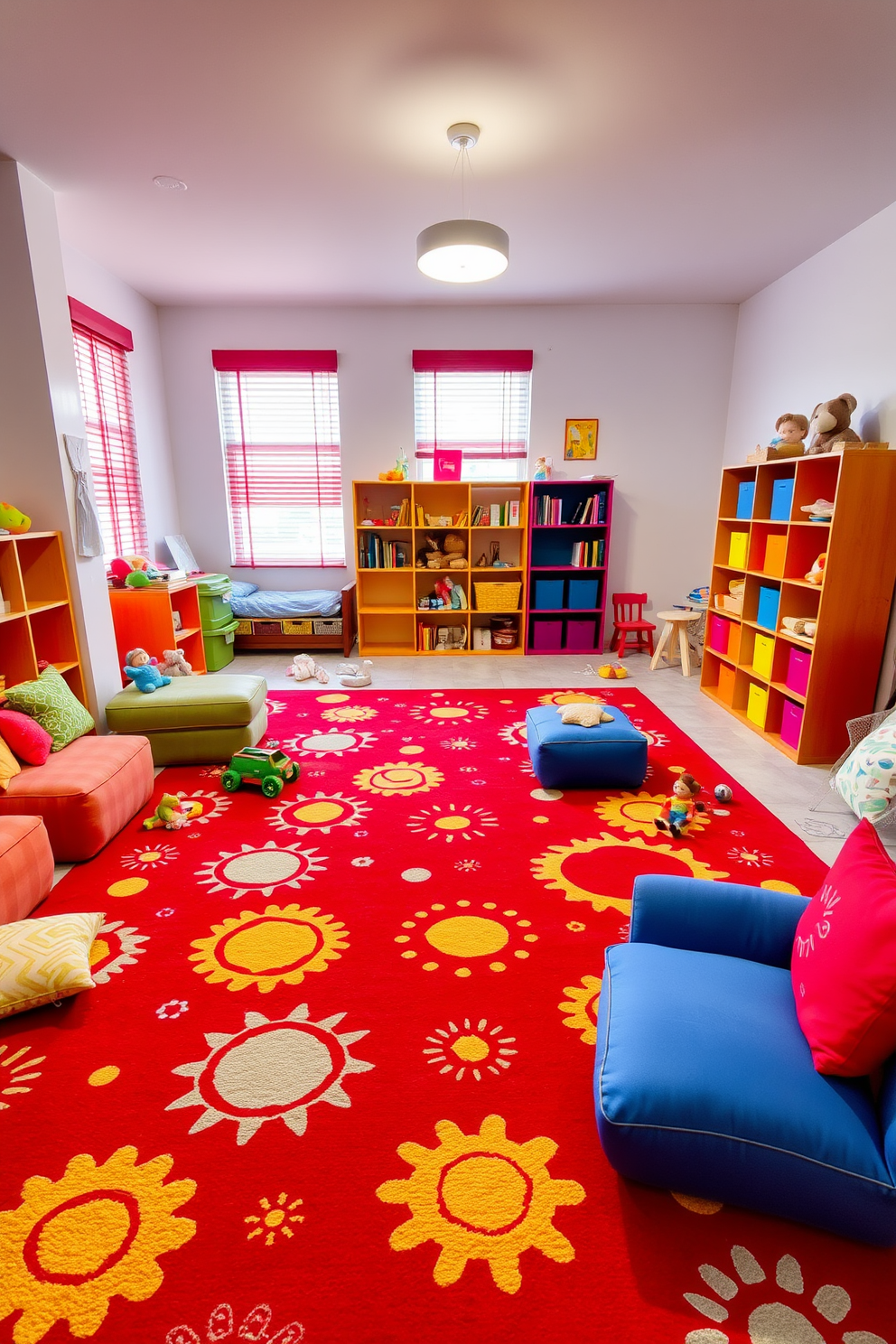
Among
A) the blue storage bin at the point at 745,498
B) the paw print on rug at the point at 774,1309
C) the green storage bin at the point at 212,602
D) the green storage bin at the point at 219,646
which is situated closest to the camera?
the paw print on rug at the point at 774,1309

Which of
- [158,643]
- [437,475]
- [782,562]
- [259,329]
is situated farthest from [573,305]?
[158,643]

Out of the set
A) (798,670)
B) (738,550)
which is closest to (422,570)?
(738,550)

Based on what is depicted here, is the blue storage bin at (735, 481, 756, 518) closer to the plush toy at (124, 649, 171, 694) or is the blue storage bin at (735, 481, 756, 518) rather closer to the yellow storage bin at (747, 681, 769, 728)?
the yellow storage bin at (747, 681, 769, 728)

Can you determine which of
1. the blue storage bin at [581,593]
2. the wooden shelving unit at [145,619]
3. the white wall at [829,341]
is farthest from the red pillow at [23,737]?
the blue storage bin at [581,593]

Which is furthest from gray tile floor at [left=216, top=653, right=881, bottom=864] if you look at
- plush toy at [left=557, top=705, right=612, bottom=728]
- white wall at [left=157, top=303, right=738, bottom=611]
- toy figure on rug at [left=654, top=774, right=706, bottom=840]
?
white wall at [left=157, top=303, right=738, bottom=611]

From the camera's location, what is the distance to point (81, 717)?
3156 millimetres

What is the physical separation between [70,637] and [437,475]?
353 centimetres

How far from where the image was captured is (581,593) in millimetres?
6148

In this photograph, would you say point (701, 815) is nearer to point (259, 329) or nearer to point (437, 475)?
point (437, 475)

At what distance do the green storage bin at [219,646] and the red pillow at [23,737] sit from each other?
9.32 feet

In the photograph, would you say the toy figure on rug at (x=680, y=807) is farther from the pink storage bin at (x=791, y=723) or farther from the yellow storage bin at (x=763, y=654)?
the yellow storage bin at (x=763, y=654)

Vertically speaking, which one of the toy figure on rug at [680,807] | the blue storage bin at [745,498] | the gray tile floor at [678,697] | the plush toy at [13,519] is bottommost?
the gray tile floor at [678,697]

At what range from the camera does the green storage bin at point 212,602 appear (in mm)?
5492

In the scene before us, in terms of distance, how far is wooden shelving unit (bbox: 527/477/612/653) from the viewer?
606cm
